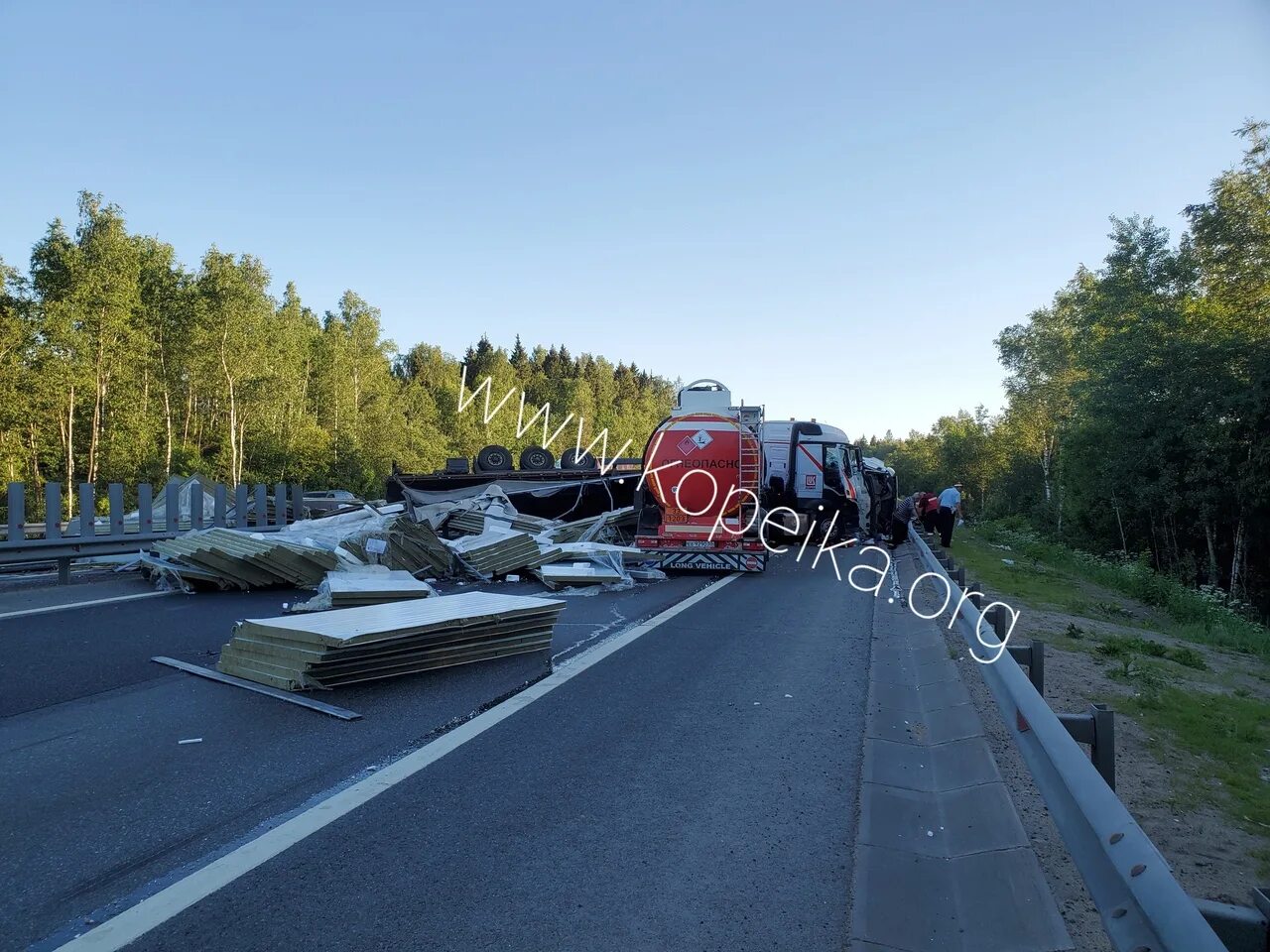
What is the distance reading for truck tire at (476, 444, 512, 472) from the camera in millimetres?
24531

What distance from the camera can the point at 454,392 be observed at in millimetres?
77125

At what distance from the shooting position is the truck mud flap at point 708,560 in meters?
14.6

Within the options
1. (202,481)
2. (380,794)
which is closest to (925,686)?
(380,794)

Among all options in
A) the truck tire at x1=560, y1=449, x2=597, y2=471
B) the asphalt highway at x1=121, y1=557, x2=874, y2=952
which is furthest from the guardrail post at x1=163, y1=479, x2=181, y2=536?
the truck tire at x1=560, y1=449, x2=597, y2=471

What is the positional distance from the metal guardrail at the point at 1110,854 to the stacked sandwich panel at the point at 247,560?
10.4m

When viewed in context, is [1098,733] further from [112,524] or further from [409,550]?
→ [112,524]

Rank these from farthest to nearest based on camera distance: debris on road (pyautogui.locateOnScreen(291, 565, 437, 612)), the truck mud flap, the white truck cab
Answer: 1. the white truck cab
2. the truck mud flap
3. debris on road (pyautogui.locateOnScreen(291, 565, 437, 612))

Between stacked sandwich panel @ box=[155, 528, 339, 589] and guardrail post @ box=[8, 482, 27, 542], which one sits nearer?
guardrail post @ box=[8, 482, 27, 542]

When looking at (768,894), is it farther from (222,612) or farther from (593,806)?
(222,612)

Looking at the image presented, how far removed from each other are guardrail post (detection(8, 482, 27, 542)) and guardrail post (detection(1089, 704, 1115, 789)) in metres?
12.4

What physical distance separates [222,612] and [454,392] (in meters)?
68.9

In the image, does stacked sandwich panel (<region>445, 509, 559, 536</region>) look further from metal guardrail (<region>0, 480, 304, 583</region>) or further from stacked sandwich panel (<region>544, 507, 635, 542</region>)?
metal guardrail (<region>0, 480, 304, 583</region>)

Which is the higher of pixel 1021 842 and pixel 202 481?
pixel 202 481

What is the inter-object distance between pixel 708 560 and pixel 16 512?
1026 cm
